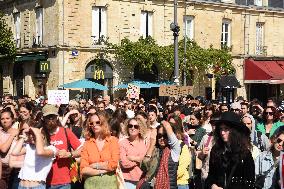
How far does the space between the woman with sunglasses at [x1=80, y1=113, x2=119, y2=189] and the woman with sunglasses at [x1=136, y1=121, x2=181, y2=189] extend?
21.6 inches

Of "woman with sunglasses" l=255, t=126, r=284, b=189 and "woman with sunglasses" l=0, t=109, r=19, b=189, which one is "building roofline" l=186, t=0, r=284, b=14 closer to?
"woman with sunglasses" l=0, t=109, r=19, b=189

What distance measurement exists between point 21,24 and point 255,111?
77.2 feet

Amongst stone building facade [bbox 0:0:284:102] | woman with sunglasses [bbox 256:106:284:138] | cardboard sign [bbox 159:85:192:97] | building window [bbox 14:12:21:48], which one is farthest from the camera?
building window [bbox 14:12:21:48]

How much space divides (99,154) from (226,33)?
30.5 meters

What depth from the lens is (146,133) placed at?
8.55m

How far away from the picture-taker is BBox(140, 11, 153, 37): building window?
32719 millimetres

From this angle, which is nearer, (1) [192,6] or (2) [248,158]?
(2) [248,158]

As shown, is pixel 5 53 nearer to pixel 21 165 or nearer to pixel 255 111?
pixel 255 111

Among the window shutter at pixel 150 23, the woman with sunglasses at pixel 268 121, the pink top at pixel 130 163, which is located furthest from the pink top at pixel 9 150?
the window shutter at pixel 150 23

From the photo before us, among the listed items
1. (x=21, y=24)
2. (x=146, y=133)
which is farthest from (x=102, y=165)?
(x=21, y=24)

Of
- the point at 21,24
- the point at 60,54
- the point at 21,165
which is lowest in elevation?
the point at 21,165

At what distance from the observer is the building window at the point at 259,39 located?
38375mm

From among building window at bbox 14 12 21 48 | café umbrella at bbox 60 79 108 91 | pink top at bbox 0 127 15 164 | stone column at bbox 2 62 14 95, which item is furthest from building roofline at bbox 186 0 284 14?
pink top at bbox 0 127 15 164

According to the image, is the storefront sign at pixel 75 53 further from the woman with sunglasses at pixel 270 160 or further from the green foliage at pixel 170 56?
the woman with sunglasses at pixel 270 160
